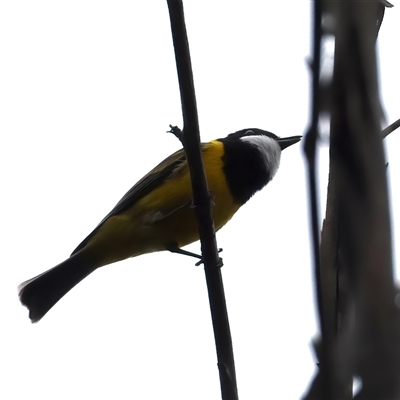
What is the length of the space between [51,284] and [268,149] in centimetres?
199

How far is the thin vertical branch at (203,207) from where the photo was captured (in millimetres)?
2533

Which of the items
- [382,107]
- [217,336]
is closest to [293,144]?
[217,336]

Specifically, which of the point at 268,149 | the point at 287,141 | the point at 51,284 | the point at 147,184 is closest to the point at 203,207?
the point at 147,184

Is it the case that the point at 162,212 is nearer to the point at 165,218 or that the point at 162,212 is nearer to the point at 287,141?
the point at 165,218

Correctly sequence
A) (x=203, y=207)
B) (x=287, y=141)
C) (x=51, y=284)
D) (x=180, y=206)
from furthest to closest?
(x=287, y=141) < (x=51, y=284) < (x=180, y=206) < (x=203, y=207)

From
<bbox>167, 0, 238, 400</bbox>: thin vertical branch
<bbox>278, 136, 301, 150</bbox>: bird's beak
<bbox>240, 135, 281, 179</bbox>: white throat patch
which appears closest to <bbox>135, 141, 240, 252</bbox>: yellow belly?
<bbox>240, 135, 281, 179</bbox>: white throat patch

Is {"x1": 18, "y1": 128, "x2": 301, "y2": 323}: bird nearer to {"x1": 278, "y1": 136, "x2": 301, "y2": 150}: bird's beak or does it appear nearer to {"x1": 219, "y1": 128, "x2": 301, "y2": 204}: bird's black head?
{"x1": 219, "y1": 128, "x2": 301, "y2": 204}: bird's black head

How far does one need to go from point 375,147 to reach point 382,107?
6 cm

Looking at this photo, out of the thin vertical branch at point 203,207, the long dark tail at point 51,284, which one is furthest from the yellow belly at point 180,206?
the thin vertical branch at point 203,207

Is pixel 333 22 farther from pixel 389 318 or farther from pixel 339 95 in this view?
pixel 389 318

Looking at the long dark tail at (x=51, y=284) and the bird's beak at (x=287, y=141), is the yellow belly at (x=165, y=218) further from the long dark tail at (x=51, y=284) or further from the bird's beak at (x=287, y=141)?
the bird's beak at (x=287, y=141)

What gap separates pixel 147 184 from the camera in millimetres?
4660

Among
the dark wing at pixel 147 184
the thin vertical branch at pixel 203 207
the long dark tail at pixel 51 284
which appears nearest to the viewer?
the thin vertical branch at pixel 203 207

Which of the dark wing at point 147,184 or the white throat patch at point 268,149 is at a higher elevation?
the white throat patch at point 268,149
